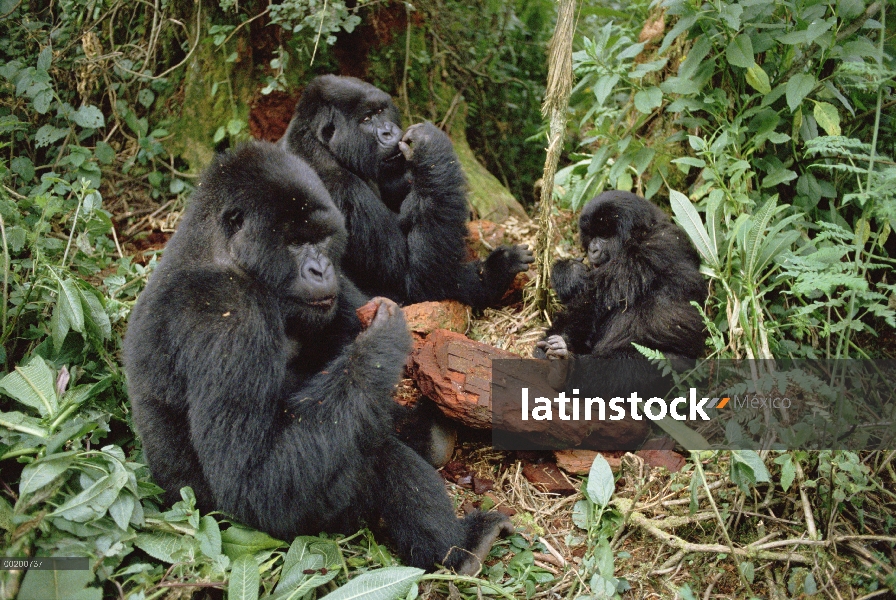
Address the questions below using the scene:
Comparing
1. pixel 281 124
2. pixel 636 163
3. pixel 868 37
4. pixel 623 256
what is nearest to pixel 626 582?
pixel 623 256

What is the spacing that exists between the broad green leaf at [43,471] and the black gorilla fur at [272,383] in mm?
323

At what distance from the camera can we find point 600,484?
3.00m

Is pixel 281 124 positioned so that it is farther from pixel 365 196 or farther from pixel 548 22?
pixel 548 22

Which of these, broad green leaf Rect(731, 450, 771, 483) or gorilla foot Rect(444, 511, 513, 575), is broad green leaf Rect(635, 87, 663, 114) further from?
gorilla foot Rect(444, 511, 513, 575)

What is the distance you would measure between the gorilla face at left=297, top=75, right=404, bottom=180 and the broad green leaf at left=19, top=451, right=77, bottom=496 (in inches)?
97.3

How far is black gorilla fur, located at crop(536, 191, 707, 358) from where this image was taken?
11.7ft

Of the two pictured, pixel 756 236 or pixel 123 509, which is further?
pixel 756 236

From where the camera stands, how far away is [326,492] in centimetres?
267

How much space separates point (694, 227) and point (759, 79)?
88 centimetres

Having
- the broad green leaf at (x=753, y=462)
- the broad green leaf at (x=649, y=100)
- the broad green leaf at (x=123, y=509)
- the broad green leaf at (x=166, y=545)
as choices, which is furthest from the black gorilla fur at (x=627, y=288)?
the broad green leaf at (x=123, y=509)

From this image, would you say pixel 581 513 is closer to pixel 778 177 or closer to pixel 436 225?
pixel 436 225

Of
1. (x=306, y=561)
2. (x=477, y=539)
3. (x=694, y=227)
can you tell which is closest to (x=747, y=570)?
(x=477, y=539)

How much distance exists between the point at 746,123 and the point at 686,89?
0.40 m

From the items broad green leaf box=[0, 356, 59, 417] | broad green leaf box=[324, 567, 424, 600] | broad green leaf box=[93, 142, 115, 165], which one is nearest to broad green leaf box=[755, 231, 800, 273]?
broad green leaf box=[324, 567, 424, 600]
